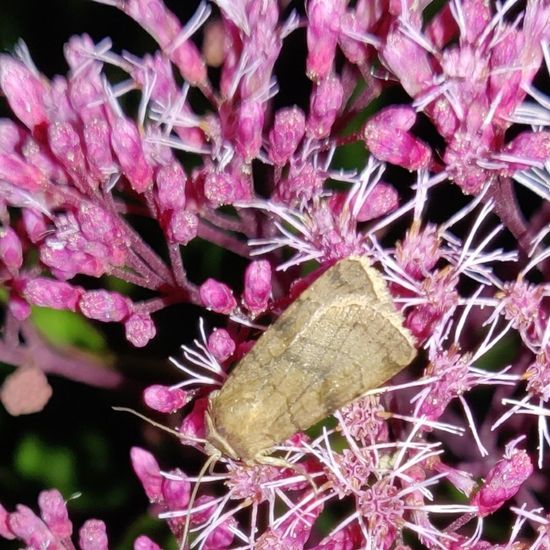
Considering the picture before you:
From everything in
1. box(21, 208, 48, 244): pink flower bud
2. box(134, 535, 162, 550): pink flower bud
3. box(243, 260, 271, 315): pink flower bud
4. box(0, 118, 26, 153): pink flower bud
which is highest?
box(0, 118, 26, 153): pink flower bud

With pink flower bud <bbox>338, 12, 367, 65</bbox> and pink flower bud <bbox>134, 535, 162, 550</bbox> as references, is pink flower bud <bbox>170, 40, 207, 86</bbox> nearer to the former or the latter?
pink flower bud <bbox>338, 12, 367, 65</bbox>

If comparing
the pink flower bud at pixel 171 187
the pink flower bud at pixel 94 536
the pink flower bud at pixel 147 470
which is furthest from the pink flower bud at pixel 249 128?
the pink flower bud at pixel 94 536

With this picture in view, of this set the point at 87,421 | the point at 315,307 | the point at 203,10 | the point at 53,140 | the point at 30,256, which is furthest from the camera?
the point at 87,421

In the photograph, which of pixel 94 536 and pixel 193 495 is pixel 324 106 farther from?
pixel 94 536

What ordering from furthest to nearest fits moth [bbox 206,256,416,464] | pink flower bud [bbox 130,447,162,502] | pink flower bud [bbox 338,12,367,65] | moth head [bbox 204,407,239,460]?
pink flower bud [bbox 130,447,162,502] < pink flower bud [bbox 338,12,367,65] < moth head [bbox 204,407,239,460] < moth [bbox 206,256,416,464]

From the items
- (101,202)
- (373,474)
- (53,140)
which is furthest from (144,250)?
(373,474)

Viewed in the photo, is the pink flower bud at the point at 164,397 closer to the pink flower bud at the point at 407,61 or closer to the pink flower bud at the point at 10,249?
the pink flower bud at the point at 10,249

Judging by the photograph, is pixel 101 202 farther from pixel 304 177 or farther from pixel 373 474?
pixel 373 474

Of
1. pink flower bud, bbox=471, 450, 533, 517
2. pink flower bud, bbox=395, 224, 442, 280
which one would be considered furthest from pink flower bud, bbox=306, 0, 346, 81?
pink flower bud, bbox=471, 450, 533, 517

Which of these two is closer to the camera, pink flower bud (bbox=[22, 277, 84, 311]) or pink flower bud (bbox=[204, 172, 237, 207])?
pink flower bud (bbox=[204, 172, 237, 207])
